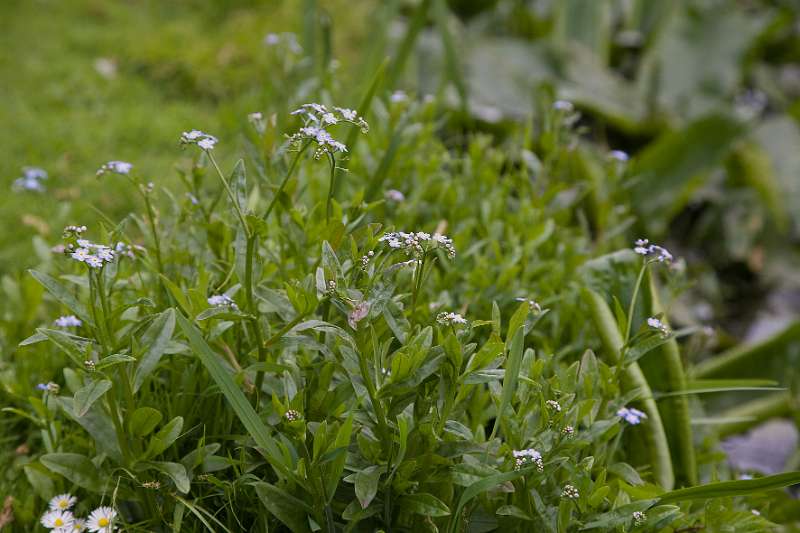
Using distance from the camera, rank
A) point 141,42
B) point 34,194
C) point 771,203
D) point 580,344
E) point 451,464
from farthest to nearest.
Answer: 1. point 141,42
2. point 771,203
3. point 34,194
4. point 580,344
5. point 451,464

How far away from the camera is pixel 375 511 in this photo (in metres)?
1.10

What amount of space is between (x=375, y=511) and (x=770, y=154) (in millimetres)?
2417

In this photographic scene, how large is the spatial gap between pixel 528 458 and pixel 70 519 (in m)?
0.69

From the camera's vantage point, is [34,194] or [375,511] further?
[34,194]

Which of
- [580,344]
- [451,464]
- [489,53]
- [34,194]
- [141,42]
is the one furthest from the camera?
[141,42]

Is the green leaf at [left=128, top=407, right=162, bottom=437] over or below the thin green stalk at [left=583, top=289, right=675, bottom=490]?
over

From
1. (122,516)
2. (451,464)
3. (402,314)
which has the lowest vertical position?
(122,516)

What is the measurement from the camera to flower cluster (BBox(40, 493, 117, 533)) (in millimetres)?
1147

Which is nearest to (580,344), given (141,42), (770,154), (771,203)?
(771,203)

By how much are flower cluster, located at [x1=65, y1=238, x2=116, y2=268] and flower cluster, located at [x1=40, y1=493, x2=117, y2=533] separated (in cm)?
37

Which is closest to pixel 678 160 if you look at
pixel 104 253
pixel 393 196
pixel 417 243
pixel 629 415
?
pixel 393 196

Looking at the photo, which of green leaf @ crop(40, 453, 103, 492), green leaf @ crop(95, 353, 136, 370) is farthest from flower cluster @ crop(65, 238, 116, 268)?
green leaf @ crop(40, 453, 103, 492)

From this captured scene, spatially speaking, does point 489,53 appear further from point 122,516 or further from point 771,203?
point 122,516

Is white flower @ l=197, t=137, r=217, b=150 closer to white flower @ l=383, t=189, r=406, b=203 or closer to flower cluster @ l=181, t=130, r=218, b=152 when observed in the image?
flower cluster @ l=181, t=130, r=218, b=152
